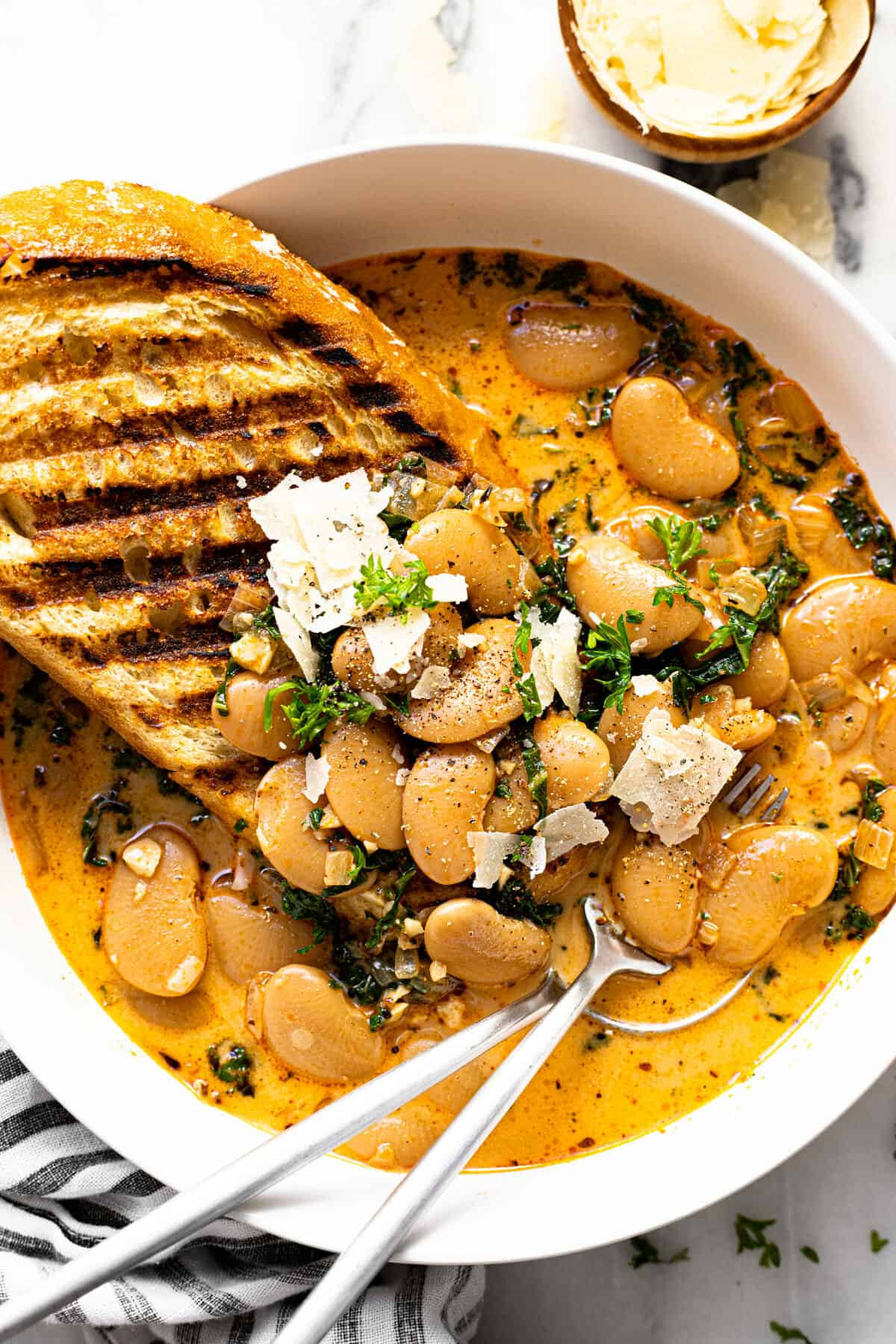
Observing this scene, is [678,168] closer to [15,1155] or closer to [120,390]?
[120,390]

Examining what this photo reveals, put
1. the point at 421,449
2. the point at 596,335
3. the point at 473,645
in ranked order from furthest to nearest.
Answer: the point at 596,335 < the point at 421,449 < the point at 473,645

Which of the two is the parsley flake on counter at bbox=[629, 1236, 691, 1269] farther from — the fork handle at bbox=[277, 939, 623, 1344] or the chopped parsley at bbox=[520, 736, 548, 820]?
the chopped parsley at bbox=[520, 736, 548, 820]

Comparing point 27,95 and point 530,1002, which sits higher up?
point 27,95

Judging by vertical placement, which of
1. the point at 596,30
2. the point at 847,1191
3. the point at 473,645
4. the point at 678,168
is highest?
the point at 596,30

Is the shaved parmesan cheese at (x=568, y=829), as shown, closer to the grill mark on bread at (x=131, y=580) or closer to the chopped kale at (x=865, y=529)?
the grill mark on bread at (x=131, y=580)

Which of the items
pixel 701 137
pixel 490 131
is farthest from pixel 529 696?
pixel 490 131

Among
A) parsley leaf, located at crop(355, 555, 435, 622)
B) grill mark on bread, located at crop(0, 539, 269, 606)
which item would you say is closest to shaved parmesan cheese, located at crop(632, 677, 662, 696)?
parsley leaf, located at crop(355, 555, 435, 622)

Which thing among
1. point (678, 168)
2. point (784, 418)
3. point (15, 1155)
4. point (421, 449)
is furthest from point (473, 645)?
point (15, 1155)
